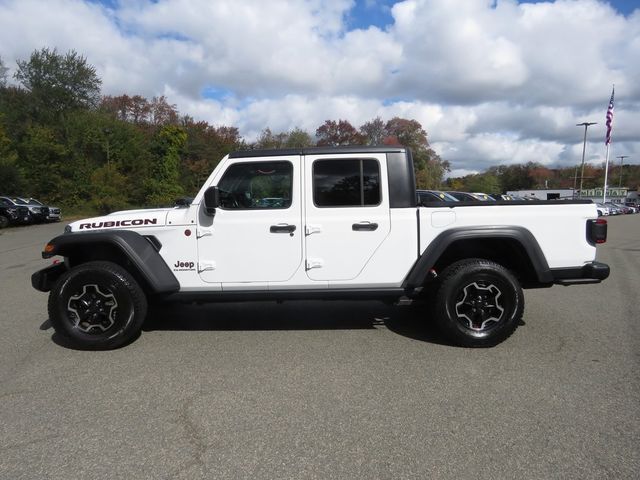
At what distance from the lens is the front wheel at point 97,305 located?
14.0ft

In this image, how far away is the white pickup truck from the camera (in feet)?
14.0

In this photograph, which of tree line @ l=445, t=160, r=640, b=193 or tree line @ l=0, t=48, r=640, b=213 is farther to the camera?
tree line @ l=445, t=160, r=640, b=193

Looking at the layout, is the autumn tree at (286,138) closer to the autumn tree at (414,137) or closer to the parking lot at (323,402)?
the autumn tree at (414,137)

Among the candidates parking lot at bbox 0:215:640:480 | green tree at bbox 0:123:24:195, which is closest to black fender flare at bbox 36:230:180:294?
parking lot at bbox 0:215:640:480

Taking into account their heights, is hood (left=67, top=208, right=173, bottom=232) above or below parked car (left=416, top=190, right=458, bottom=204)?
below

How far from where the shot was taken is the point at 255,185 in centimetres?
442

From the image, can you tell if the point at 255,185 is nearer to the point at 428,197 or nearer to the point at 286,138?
the point at 428,197

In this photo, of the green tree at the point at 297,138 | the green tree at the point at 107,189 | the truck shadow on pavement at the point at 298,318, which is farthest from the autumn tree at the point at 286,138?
the truck shadow on pavement at the point at 298,318

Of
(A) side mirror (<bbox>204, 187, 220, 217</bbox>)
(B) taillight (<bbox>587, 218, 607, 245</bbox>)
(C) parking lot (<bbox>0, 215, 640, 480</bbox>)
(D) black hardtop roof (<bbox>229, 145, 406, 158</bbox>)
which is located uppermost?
(D) black hardtop roof (<bbox>229, 145, 406, 158</bbox>)

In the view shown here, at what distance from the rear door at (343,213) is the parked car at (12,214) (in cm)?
2458

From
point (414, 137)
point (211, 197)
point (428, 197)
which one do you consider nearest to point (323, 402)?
point (211, 197)

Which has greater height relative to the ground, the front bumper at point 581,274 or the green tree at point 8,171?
the green tree at point 8,171

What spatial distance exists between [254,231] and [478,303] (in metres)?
2.25

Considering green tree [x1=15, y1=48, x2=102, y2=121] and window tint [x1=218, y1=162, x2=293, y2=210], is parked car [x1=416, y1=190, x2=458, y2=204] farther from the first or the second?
green tree [x1=15, y1=48, x2=102, y2=121]
